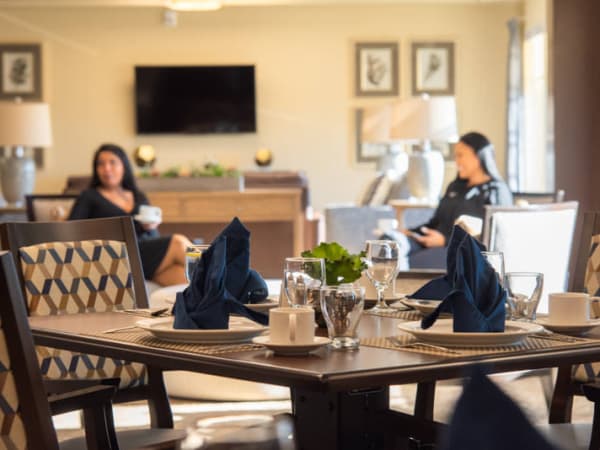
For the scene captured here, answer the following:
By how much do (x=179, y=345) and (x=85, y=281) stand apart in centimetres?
96

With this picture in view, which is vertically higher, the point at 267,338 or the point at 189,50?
the point at 189,50

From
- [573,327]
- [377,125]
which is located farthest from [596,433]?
[377,125]

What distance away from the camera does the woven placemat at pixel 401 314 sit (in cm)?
203

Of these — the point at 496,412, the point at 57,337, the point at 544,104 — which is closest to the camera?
the point at 496,412

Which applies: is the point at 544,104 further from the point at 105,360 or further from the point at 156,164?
the point at 105,360

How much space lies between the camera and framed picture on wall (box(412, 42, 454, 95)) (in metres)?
12.6

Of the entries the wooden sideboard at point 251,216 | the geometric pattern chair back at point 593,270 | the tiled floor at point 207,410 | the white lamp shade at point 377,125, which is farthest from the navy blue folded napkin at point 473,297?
the white lamp shade at point 377,125

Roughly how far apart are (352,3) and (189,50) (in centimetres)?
209

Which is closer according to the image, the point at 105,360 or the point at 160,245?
the point at 105,360

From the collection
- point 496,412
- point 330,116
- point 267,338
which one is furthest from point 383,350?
point 330,116

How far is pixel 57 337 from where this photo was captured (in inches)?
72.4

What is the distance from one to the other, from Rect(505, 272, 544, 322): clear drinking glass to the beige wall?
35.5 ft

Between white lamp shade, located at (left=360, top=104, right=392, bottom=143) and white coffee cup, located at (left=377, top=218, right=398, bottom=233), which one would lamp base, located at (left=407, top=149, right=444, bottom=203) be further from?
white lamp shade, located at (left=360, top=104, right=392, bottom=143)

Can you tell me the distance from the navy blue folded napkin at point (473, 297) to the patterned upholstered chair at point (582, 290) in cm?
68
